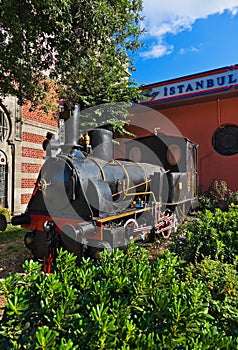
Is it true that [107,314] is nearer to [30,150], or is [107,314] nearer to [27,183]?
[27,183]

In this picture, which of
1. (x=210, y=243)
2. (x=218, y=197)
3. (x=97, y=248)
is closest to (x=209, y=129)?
(x=218, y=197)

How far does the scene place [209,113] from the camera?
1112 centimetres

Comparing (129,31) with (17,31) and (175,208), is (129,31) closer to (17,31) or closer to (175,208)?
(17,31)

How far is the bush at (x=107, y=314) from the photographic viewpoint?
1.35 metres

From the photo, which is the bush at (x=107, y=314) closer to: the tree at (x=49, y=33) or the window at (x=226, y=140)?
the tree at (x=49, y=33)

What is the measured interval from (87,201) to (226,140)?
8795mm

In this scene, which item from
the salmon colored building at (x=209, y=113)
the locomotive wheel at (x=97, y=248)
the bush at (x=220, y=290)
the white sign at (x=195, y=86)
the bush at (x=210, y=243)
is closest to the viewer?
the bush at (x=220, y=290)

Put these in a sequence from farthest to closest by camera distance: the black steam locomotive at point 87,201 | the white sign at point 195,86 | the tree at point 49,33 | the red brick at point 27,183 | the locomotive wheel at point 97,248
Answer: the red brick at point 27,183
the white sign at point 195,86
the tree at point 49,33
the black steam locomotive at point 87,201
the locomotive wheel at point 97,248

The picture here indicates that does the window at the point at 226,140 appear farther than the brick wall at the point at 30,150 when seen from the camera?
Yes

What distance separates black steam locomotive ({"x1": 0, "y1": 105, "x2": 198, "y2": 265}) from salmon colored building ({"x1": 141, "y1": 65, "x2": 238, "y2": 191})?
5807 mm

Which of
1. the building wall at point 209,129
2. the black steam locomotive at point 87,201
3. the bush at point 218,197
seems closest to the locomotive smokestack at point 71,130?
the black steam locomotive at point 87,201

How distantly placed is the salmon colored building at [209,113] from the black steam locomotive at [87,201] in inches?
229

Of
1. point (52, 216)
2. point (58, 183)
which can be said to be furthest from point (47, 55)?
point (52, 216)

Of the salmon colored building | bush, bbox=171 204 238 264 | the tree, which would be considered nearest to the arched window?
the tree
